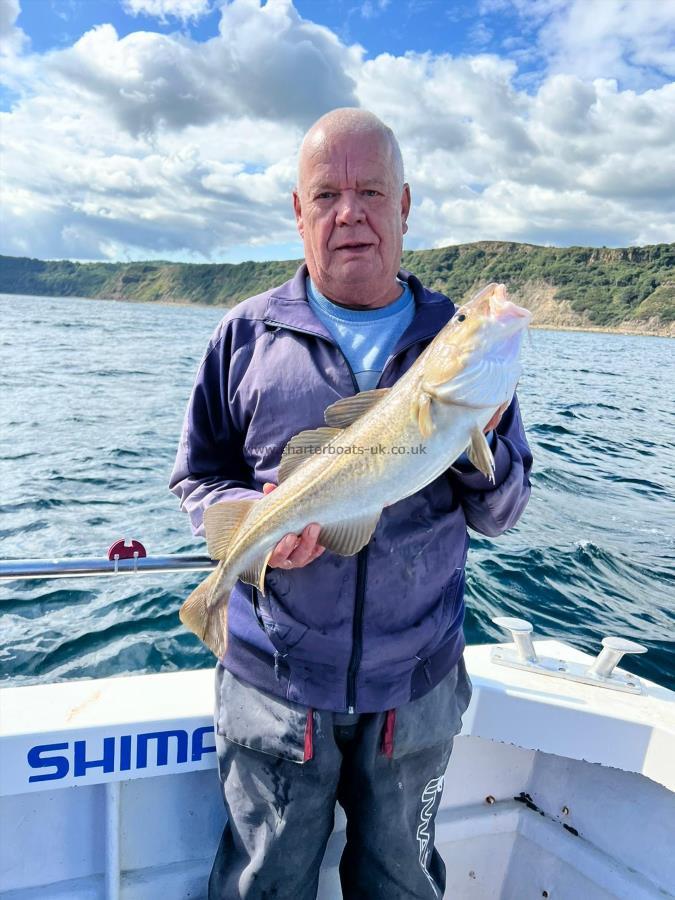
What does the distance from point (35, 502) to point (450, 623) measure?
27.4 ft

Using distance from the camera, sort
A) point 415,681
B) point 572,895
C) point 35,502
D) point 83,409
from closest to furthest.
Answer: point 415,681 < point 572,895 < point 35,502 < point 83,409

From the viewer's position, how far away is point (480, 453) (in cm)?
222

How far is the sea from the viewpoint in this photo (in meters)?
5.89

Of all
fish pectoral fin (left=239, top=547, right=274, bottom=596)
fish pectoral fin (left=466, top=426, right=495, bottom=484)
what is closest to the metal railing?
fish pectoral fin (left=239, top=547, right=274, bottom=596)

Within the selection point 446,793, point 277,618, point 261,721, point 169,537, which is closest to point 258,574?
point 277,618

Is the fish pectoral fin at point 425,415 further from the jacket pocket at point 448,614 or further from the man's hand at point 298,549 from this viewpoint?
the jacket pocket at point 448,614

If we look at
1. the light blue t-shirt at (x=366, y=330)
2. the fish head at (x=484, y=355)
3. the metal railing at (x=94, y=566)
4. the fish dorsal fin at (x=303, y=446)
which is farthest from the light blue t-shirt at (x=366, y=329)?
the metal railing at (x=94, y=566)

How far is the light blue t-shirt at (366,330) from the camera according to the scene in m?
2.57

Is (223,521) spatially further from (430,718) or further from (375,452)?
(430,718)

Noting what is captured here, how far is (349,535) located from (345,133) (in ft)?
5.19

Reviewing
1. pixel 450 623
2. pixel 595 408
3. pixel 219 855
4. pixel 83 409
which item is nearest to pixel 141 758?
pixel 219 855

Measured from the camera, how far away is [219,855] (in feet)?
8.54

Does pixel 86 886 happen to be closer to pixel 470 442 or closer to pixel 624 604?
pixel 470 442

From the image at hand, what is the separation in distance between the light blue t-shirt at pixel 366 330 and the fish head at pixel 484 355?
418 mm
